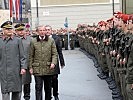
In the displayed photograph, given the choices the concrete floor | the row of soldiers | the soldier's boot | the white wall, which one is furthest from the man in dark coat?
the white wall

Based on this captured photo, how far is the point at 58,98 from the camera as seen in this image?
457 inches

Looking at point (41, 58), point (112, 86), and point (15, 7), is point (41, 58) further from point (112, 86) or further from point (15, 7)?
point (15, 7)

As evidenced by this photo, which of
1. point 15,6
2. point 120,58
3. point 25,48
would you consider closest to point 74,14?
point 15,6

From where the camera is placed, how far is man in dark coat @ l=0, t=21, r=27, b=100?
921 centimetres

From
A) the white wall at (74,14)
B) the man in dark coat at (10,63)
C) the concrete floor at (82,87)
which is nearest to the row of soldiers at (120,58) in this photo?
the concrete floor at (82,87)

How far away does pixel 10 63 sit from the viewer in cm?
923

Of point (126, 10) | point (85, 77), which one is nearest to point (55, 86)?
point (85, 77)

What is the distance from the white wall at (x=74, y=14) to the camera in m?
44.6

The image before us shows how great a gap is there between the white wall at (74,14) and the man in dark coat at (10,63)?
35.1 m

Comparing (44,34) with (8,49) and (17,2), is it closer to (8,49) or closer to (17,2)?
(8,49)

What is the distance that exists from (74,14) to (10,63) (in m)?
36.2

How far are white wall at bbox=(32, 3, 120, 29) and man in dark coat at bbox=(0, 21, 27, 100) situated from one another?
35.1 m

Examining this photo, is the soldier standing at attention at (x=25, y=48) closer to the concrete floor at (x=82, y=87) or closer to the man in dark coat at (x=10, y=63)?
the concrete floor at (x=82, y=87)

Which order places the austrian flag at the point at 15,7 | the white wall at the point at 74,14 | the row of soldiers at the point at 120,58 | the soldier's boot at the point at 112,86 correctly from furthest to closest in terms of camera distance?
the white wall at the point at 74,14
the austrian flag at the point at 15,7
the soldier's boot at the point at 112,86
the row of soldiers at the point at 120,58
